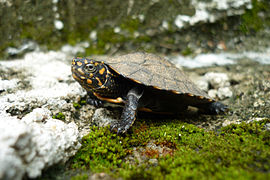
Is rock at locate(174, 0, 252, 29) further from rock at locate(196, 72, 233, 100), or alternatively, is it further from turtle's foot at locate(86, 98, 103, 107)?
turtle's foot at locate(86, 98, 103, 107)

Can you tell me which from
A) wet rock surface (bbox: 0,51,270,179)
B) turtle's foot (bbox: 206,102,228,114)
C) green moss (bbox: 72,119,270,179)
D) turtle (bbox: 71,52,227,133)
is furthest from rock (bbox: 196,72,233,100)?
green moss (bbox: 72,119,270,179)

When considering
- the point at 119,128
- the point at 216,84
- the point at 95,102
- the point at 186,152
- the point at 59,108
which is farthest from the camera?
the point at 216,84

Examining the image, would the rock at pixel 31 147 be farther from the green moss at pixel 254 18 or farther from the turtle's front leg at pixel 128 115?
the green moss at pixel 254 18

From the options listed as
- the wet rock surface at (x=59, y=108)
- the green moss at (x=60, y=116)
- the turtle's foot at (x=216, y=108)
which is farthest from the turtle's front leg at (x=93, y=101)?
the turtle's foot at (x=216, y=108)

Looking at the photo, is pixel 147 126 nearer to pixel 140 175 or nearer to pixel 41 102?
pixel 140 175

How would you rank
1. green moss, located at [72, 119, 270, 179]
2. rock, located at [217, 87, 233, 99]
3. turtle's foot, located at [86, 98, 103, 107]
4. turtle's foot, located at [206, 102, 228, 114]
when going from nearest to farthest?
green moss, located at [72, 119, 270, 179] → turtle's foot, located at [86, 98, 103, 107] → turtle's foot, located at [206, 102, 228, 114] → rock, located at [217, 87, 233, 99]

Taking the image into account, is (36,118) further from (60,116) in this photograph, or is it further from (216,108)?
(216,108)

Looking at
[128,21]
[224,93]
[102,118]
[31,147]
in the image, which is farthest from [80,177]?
[128,21]
